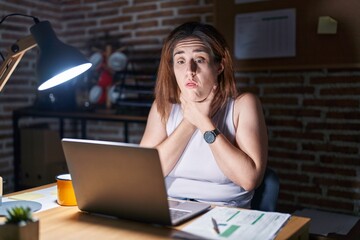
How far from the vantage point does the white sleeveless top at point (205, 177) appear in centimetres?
152

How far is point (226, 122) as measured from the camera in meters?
1.64

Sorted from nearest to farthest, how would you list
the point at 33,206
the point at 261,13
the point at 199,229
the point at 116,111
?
1. the point at 199,229
2. the point at 33,206
3. the point at 261,13
4. the point at 116,111

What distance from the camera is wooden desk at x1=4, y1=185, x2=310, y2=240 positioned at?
101 centimetres

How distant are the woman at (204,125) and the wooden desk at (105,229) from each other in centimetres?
38

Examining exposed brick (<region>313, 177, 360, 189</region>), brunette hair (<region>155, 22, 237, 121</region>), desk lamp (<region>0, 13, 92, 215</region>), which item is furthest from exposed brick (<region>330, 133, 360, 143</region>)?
desk lamp (<region>0, 13, 92, 215</region>)

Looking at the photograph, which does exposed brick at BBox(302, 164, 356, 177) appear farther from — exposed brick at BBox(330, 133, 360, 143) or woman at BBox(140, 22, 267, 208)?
woman at BBox(140, 22, 267, 208)

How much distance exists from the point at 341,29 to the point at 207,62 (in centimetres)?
118

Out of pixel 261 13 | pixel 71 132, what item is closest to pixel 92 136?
pixel 71 132

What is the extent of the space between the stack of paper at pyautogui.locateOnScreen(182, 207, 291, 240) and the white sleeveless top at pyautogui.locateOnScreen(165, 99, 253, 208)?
Result: 0.31 meters

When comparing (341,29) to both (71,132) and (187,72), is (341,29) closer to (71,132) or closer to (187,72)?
(187,72)

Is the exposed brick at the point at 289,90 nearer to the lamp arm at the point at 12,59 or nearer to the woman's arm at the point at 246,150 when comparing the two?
the woman's arm at the point at 246,150

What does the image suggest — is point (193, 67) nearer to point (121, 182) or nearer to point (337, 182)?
point (121, 182)

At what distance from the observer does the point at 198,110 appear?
1588 mm

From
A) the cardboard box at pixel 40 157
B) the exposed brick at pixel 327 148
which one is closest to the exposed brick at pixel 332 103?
the exposed brick at pixel 327 148
